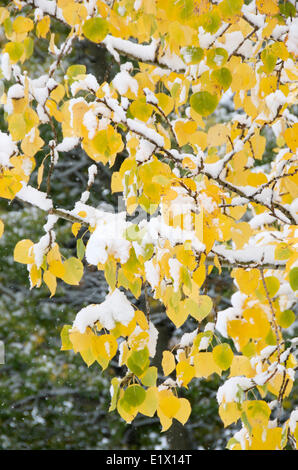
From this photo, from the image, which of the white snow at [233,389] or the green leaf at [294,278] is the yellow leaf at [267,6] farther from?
the white snow at [233,389]

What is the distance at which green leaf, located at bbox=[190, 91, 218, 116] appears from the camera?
52.4 inches

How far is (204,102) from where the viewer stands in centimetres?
133

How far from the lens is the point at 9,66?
139cm

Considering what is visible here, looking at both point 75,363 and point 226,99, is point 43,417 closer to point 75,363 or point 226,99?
point 75,363

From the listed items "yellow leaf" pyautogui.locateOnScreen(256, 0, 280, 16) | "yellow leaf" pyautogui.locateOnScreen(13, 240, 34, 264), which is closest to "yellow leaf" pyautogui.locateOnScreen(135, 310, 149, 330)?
"yellow leaf" pyautogui.locateOnScreen(13, 240, 34, 264)

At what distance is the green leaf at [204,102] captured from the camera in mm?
1330

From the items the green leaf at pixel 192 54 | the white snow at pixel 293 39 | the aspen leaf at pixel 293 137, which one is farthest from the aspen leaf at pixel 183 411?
the white snow at pixel 293 39

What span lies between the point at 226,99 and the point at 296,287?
14.8 ft

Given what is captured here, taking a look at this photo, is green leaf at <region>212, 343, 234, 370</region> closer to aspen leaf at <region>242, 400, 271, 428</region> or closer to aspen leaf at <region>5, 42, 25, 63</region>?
aspen leaf at <region>242, 400, 271, 428</region>

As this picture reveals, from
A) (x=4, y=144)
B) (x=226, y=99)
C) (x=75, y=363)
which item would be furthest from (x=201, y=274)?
(x=226, y=99)

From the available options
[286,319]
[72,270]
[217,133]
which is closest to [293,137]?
[217,133]

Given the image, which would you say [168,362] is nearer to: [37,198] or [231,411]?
[231,411]

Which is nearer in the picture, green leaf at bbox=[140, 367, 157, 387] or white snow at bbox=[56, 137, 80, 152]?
green leaf at bbox=[140, 367, 157, 387]

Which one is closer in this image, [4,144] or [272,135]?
[4,144]
